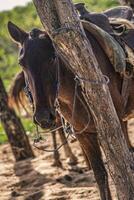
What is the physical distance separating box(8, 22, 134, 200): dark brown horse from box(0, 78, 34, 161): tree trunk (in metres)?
4.03

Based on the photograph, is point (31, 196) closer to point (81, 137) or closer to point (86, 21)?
point (81, 137)

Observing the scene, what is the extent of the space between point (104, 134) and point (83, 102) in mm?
767

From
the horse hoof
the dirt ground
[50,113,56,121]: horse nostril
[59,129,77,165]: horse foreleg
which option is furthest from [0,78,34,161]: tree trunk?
[50,113,56,121]: horse nostril

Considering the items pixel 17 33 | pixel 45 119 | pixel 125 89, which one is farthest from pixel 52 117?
pixel 125 89

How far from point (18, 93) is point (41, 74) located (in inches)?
134

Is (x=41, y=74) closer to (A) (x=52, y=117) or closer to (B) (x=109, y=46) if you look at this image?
(A) (x=52, y=117)

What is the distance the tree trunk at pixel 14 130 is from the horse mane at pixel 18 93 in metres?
1.27

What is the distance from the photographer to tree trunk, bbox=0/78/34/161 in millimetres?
8969

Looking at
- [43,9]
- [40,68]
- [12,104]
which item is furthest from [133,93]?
[12,104]

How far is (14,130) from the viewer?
905 centimetres

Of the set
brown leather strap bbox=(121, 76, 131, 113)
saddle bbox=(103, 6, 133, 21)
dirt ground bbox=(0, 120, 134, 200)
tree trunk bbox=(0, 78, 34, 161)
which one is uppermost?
saddle bbox=(103, 6, 133, 21)

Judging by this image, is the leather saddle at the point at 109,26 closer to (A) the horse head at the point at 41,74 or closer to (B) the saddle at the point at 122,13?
(B) the saddle at the point at 122,13

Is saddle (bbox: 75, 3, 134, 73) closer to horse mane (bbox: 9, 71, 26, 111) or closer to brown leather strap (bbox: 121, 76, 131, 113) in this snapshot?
brown leather strap (bbox: 121, 76, 131, 113)

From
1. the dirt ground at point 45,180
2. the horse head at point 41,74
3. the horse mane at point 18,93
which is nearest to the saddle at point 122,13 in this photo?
the horse mane at point 18,93
